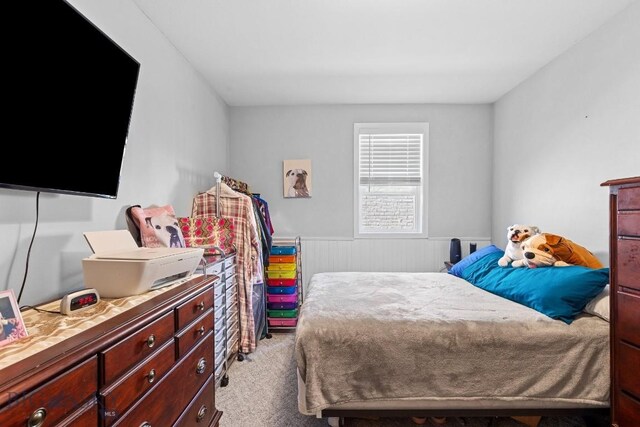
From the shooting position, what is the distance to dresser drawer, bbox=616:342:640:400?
4.66 feet

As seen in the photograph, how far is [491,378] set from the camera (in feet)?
5.51

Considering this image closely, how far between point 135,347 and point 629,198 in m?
2.10

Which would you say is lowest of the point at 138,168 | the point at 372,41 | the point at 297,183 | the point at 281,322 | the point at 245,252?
the point at 281,322

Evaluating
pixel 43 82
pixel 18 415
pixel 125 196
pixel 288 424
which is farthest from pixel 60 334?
pixel 288 424

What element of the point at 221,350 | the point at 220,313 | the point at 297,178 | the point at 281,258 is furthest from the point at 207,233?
the point at 297,178

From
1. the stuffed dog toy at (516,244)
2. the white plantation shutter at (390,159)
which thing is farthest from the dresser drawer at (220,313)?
the white plantation shutter at (390,159)

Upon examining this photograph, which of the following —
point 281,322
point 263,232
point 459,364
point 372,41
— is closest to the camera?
point 459,364

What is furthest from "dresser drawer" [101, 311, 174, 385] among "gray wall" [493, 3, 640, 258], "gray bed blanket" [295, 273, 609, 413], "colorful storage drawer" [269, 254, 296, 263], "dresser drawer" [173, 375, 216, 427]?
"gray wall" [493, 3, 640, 258]

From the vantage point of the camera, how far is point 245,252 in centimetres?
272

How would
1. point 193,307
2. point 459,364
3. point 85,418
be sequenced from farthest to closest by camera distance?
point 459,364
point 193,307
point 85,418

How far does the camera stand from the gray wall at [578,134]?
2090mm

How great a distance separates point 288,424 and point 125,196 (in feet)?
5.66

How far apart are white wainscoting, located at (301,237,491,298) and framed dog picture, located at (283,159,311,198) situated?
61cm

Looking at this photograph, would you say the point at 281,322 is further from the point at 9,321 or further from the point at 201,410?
the point at 9,321
